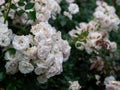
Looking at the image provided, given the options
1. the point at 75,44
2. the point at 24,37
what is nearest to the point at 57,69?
the point at 24,37

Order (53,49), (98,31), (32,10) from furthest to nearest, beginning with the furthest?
1. (98,31)
2. (32,10)
3. (53,49)

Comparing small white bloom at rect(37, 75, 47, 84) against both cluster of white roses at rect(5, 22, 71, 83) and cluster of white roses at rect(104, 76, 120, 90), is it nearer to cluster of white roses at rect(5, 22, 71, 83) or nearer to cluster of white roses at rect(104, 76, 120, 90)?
cluster of white roses at rect(5, 22, 71, 83)

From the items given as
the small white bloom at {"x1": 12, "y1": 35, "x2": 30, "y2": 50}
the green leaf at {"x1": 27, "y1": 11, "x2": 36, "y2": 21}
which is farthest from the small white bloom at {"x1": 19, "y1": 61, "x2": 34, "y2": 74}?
the green leaf at {"x1": 27, "y1": 11, "x2": 36, "y2": 21}

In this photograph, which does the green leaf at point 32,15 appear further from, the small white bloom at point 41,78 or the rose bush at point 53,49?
the small white bloom at point 41,78

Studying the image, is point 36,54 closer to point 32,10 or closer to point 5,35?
point 5,35

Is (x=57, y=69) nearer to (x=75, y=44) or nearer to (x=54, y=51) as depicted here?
(x=54, y=51)

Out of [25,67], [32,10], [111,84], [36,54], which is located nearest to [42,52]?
[36,54]


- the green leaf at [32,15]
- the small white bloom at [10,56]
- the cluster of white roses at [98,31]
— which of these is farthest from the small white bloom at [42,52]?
the cluster of white roses at [98,31]

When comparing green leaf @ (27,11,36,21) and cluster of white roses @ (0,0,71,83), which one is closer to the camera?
cluster of white roses @ (0,0,71,83)
